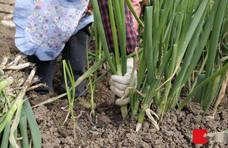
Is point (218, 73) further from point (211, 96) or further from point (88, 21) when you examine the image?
point (88, 21)

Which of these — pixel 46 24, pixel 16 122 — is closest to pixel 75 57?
pixel 46 24

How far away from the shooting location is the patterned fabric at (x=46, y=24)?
1.77 metres

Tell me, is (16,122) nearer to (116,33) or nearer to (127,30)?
(116,33)

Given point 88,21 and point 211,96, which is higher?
point 88,21

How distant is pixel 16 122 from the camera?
1.33 metres

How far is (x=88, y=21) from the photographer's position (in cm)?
180

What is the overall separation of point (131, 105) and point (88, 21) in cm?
42

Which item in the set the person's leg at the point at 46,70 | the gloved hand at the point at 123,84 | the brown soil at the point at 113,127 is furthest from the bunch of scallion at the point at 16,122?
the person's leg at the point at 46,70

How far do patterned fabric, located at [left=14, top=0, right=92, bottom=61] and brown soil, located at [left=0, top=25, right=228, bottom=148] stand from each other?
9.8 inches

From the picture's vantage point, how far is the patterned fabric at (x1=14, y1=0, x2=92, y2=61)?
1766 millimetres

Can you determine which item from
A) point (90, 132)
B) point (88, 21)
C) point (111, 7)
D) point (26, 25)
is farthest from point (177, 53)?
point (26, 25)

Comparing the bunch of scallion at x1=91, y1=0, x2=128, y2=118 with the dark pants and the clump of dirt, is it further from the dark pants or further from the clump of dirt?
the dark pants

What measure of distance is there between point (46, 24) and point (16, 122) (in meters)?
0.56

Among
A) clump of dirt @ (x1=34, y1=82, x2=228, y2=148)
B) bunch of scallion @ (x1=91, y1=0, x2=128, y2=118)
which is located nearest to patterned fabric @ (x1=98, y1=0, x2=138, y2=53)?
bunch of scallion @ (x1=91, y1=0, x2=128, y2=118)
